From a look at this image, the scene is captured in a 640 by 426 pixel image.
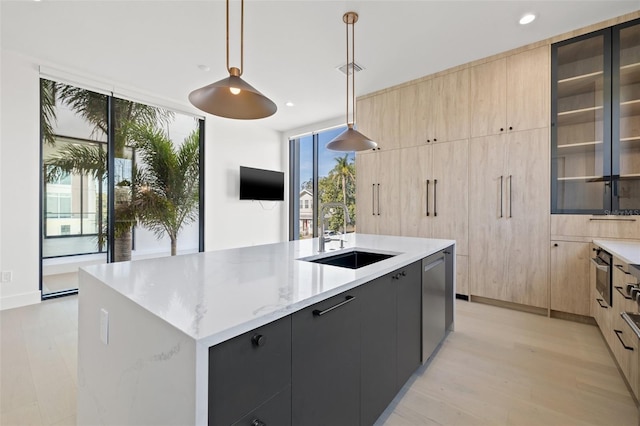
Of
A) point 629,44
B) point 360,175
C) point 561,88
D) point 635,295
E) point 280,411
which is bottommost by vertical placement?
point 280,411

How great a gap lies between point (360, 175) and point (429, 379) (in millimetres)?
3027

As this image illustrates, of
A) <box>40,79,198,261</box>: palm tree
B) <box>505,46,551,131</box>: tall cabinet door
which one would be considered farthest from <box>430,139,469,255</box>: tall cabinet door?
<box>40,79,198,261</box>: palm tree

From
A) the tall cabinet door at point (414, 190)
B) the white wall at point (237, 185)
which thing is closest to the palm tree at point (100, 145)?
the white wall at point (237, 185)

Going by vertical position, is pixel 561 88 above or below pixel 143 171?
above

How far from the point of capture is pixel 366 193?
432 cm

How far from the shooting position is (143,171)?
4285 millimetres

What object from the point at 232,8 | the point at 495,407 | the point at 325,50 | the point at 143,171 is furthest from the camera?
the point at 143,171

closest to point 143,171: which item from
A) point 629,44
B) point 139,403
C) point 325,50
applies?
point 325,50

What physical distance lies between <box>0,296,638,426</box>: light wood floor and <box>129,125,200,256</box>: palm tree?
1.88 m

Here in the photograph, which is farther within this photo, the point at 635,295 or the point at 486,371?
the point at 486,371

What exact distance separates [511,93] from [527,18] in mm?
723

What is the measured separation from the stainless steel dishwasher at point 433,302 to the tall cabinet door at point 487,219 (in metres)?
1.34

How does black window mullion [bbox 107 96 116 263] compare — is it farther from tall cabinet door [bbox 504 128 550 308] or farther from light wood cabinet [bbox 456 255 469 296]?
tall cabinet door [bbox 504 128 550 308]

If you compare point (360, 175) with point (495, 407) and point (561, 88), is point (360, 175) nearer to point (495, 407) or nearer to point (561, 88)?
point (561, 88)
